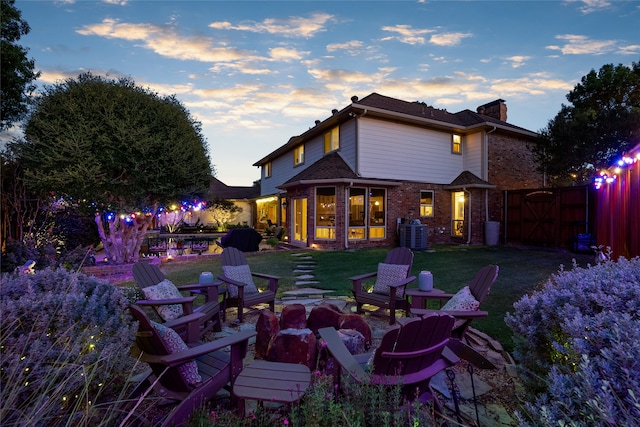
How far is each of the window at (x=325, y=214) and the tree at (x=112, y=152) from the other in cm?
494

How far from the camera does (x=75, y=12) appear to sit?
6.51 metres

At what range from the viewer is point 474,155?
591 inches

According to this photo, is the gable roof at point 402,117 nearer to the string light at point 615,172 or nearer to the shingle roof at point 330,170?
the shingle roof at point 330,170

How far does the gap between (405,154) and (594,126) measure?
7679 millimetres

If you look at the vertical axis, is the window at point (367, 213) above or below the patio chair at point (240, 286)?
above

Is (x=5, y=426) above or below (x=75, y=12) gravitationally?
below

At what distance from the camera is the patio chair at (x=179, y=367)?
2104 millimetres

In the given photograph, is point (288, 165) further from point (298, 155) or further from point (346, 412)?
point (346, 412)

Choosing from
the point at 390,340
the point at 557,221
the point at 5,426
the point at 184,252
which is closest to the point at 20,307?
the point at 5,426

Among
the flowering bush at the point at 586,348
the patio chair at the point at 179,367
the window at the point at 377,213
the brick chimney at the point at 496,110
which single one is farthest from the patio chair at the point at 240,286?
the brick chimney at the point at 496,110

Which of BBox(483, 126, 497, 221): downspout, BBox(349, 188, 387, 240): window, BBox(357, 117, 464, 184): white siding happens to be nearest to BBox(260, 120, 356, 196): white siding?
BBox(357, 117, 464, 184): white siding

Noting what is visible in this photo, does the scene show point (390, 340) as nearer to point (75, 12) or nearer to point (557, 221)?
point (75, 12)

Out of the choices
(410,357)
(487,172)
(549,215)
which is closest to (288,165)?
(487,172)

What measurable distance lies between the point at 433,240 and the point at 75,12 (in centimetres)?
1400
